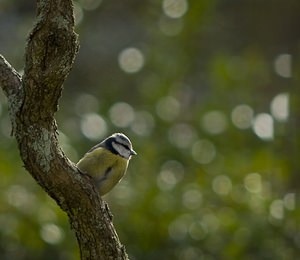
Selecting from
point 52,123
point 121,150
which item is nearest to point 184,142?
point 121,150

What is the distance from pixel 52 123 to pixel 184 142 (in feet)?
12.3

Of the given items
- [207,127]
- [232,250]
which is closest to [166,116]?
[207,127]

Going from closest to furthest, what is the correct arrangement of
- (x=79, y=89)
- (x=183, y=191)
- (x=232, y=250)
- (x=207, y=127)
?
1. (x=232, y=250)
2. (x=183, y=191)
3. (x=207, y=127)
4. (x=79, y=89)

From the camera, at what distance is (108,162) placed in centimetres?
372

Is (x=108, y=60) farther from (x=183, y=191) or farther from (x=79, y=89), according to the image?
(x=183, y=191)

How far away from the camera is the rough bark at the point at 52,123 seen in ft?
9.09

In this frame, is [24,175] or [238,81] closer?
[24,175]

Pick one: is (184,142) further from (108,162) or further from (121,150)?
(108,162)

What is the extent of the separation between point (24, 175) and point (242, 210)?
1.32 metres

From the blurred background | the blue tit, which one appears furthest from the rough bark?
the blurred background

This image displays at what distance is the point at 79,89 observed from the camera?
26.9ft

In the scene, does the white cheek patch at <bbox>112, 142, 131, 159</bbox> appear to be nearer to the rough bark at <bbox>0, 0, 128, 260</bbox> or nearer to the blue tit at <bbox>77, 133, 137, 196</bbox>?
the blue tit at <bbox>77, 133, 137, 196</bbox>

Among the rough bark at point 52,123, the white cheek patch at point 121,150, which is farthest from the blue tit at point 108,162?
the rough bark at point 52,123

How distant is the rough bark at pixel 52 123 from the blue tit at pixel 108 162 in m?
0.42
